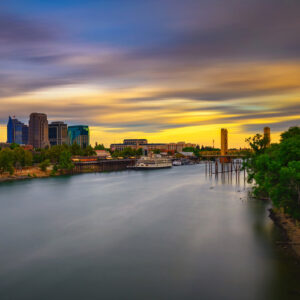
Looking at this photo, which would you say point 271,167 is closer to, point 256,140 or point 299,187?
point 299,187

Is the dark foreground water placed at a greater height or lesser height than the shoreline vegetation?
lesser

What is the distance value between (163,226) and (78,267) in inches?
483

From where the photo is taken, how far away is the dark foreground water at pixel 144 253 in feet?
60.3

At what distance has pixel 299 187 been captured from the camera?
23.6 metres

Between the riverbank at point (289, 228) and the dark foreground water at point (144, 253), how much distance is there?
0.85m

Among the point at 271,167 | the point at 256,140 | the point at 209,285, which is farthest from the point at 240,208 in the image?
the point at 209,285

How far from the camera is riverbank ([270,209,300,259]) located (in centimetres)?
2331

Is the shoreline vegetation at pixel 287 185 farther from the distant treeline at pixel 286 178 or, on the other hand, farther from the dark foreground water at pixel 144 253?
the dark foreground water at pixel 144 253

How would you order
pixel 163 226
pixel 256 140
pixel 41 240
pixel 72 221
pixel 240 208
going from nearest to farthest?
pixel 41 240 → pixel 163 226 → pixel 72 221 → pixel 240 208 → pixel 256 140

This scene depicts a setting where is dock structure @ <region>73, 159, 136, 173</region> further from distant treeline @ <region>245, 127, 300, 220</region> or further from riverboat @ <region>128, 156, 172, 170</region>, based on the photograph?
distant treeline @ <region>245, 127, 300, 220</region>

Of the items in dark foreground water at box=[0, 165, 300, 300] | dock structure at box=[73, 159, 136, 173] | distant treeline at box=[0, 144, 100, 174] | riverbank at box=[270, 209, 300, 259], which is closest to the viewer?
→ dark foreground water at box=[0, 165, 300, 300]

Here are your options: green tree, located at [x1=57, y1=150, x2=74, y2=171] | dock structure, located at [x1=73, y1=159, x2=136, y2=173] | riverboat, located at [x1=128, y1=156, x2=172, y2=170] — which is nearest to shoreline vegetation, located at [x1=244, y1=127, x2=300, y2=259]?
green tree, located at [x1=57, y1=150, x2=74, y2=171]

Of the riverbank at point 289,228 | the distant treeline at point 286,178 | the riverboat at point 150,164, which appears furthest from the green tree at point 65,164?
the distant treeline at point 286,178

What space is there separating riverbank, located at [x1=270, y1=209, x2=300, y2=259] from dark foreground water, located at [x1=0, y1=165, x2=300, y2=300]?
847 mm
